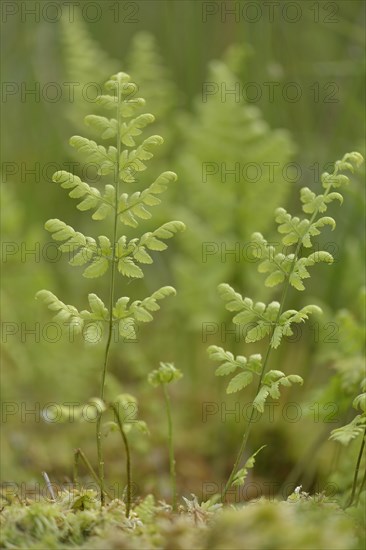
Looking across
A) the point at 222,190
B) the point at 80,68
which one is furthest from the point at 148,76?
the point at 222,190

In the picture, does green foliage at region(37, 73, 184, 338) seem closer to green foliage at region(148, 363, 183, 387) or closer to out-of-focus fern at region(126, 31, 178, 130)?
green foliage at region(148, 363, 183, 387)

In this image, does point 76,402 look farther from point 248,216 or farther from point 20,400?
point 248,216

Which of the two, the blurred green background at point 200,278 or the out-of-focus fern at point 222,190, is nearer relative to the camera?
the blurred green background at point 200,278

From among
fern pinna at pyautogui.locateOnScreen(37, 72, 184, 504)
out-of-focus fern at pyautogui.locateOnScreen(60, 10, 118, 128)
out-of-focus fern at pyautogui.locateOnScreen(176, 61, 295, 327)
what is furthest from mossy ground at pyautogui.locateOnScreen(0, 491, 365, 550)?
out-of-focus fern at pyautogui.locateOnScreen(60, 10, 118, 128)

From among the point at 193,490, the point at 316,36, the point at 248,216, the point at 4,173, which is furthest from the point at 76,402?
the point at 316,36

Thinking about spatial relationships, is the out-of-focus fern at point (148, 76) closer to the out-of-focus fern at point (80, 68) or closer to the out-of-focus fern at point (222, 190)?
the out-of-focus fern at point (80, 68)

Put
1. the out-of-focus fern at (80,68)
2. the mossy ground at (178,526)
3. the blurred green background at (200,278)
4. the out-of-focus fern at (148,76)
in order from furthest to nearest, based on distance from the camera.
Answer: the out-of-focus fern at (148,76) → the out-of-focus fern at (80,68) → the blurred green background at (200,278) → the mossy ground at (178,526)

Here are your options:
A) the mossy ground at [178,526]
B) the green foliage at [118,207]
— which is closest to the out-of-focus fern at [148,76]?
the green foliage at [118,207]

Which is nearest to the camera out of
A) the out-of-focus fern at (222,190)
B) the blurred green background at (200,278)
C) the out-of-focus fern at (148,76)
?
the blurred green background at (200,278)

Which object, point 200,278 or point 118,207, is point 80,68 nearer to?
point 200,278

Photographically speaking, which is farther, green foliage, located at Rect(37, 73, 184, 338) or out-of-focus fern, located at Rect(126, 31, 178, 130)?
out-of-focus fern, located at Rect(126, 31, 178, 130)
